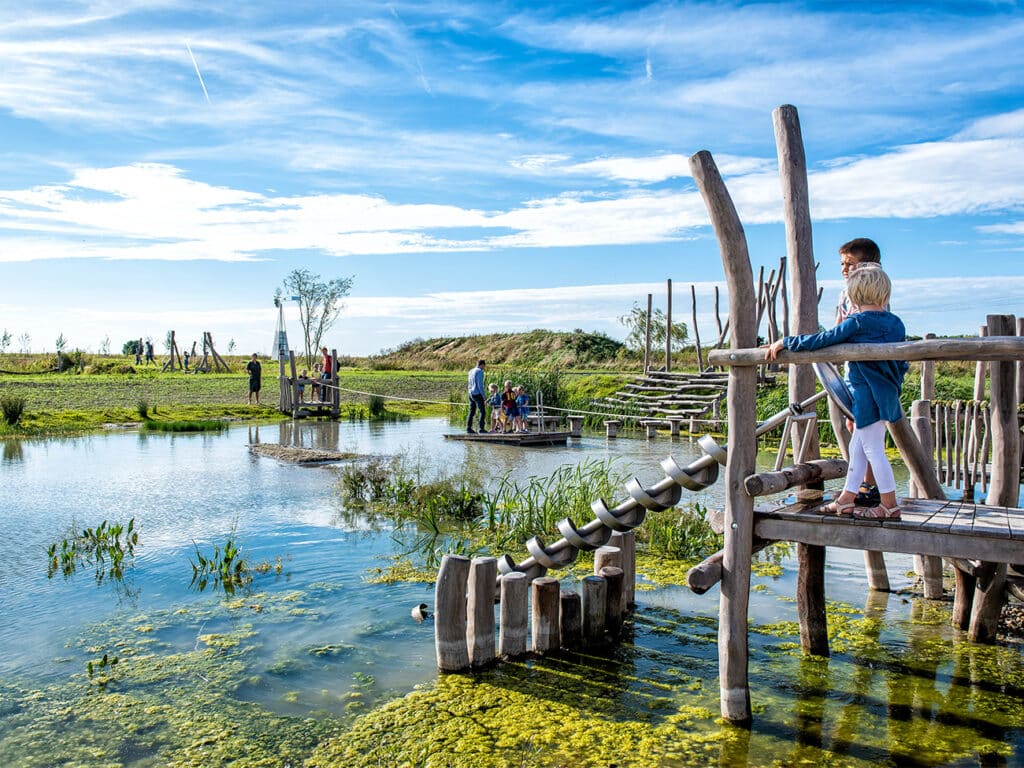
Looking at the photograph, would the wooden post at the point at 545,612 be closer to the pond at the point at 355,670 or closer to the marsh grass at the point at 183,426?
the pond at the point at 355,670

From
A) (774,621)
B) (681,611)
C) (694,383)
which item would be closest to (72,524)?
(681,611)

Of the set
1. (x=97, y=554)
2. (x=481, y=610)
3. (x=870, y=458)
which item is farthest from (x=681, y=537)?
(x=97, y=554)

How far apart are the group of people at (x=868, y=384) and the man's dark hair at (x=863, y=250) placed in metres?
0.24

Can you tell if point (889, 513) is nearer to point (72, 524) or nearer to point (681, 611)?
point (681, 611)

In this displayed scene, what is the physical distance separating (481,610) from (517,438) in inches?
579

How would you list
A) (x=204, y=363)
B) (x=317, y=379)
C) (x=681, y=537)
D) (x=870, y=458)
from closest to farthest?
(x=870, y=458)
(x=681, y=537)
(x=317, y=379)
(x=204, y=363)

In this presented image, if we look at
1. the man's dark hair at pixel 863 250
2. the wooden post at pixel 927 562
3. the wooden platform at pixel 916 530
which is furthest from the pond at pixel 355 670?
the man's dark hair at pixel 863 250

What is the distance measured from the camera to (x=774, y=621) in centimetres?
746

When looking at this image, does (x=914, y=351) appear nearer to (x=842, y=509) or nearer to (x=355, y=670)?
(x=842, y=509)

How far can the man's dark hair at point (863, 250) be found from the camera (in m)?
5.46

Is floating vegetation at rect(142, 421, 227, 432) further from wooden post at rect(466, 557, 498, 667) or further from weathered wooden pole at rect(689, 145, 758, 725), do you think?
weathered wooden pole at rect(689, 145, 758, 725)

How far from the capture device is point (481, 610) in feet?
20.5

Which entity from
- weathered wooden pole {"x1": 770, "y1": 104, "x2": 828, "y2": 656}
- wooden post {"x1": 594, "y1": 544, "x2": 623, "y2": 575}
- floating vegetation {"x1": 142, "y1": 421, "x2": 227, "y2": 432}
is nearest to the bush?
floating vegetation {"x1": 142, "y1": 421, "x2": 227, "y2": 432}

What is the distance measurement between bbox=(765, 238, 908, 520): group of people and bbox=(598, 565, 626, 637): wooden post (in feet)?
A: 7.44
